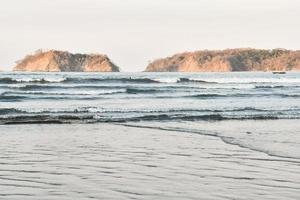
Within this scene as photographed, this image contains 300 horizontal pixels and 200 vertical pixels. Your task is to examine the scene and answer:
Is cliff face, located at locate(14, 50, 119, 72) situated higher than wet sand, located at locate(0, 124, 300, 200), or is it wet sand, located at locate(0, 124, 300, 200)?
cliff face, located at locate(14, 50, 119, 72)

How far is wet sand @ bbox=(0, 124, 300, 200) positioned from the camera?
727 cm

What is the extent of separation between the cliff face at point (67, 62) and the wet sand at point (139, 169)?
137 m

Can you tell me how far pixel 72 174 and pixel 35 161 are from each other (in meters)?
1.44

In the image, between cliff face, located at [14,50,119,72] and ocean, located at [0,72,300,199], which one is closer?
ocean, located at [0,72,300,199]

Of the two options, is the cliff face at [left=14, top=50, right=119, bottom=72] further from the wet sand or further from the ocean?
the wet sand

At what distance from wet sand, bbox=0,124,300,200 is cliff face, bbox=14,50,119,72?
137m

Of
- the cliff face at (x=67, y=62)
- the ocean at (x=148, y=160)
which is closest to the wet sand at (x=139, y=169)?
the ocean at (x=148, y=160)

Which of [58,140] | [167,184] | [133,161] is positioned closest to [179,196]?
[167,184]

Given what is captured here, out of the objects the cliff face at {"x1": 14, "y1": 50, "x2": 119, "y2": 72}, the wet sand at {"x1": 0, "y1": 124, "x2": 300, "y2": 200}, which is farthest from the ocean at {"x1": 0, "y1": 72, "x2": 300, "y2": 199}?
the cliff face at {"x1": 14, "y1": 50, "x2": 119, "y2": 72}

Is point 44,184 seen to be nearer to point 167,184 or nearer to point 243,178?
point 167,184

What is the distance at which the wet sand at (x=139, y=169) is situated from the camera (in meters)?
7.27

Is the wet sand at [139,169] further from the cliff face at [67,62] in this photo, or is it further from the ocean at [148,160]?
the cliff face at [67,62]

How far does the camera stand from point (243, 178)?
8211 mm

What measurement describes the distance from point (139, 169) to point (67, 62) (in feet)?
483
